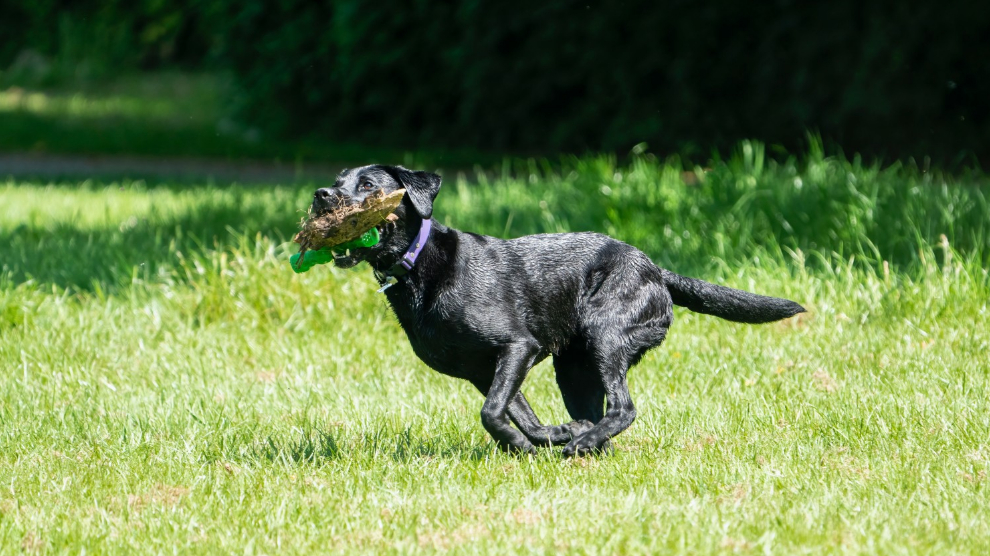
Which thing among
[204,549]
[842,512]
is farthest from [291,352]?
[842,512]

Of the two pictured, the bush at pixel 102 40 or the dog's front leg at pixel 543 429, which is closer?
the dog's front leg at pixel 543 429

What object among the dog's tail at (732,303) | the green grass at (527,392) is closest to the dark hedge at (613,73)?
the green grass at (527,392)

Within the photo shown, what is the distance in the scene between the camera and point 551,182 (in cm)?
888

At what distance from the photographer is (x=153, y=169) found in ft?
47.8

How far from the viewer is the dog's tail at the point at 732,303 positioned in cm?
Result: 420

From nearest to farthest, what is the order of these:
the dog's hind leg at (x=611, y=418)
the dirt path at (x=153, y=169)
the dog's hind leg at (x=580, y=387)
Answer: the dog's hind leg at (x=611, y=418) → the dog's hind leg at (x=580, y=387) → the dirt path at (x=153, y=169)

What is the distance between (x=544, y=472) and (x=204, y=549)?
3.76 ft

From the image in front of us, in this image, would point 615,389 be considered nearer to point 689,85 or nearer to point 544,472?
point 544,472

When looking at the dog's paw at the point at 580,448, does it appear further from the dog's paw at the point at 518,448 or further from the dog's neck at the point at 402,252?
the dog's neck at the point at 402,252

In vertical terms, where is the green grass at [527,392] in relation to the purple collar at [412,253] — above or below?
below

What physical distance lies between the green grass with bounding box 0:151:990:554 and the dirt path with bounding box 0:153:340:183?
478cm

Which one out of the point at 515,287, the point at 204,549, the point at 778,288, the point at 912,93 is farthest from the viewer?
the point at 912,93

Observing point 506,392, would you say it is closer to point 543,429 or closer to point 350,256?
point 543,429

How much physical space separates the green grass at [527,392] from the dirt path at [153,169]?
15.7ft
